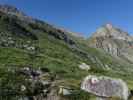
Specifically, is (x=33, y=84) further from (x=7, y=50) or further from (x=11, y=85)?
(x=7, y=50)

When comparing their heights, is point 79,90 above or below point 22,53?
below

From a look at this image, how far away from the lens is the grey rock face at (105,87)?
190ft

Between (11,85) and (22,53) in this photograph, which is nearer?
(11,85)

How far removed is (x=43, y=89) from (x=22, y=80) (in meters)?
8.39

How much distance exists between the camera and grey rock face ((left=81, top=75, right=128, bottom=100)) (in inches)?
2281

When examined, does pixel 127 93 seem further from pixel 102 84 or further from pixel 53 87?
pixel 53 87

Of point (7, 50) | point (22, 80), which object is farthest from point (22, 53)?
point (22, 80)

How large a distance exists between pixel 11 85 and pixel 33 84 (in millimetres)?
6022

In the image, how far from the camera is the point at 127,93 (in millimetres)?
58969

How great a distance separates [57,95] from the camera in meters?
53.9

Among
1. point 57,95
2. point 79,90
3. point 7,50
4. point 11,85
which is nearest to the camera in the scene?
point 57,95

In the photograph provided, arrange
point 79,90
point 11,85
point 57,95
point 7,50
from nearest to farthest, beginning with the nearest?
1. point 57,95
2. point 79,90
3. point 11,85
4. point 7,50

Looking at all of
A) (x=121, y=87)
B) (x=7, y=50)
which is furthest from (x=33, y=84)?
(x=7, y=50)

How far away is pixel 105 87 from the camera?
58.7m
